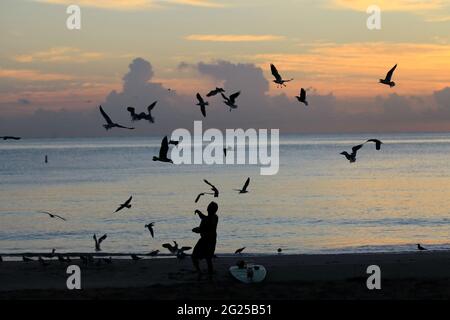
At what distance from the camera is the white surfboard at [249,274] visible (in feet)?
61.0

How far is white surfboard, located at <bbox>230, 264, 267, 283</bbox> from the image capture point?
18.6 meters

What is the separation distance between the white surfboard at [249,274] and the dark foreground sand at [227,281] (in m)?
0.17

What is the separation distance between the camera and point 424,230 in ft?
128

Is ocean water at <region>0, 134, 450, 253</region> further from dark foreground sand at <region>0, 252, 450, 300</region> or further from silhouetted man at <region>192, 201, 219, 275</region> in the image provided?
silhouetted man at <region>192, 201, 219, 275</region>

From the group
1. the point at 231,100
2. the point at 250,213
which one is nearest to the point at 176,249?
the point at 231,100

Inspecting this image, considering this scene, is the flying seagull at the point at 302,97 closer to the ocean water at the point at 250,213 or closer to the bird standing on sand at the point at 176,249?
the bird standing on sand at the point at 176,249

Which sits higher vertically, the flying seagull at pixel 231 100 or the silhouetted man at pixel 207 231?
the flying seagull at pixel 231 100

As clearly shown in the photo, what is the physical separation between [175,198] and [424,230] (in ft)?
82.2

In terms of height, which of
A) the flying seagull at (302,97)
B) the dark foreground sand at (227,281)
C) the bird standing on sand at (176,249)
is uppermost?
the flying seagull at (302,97)

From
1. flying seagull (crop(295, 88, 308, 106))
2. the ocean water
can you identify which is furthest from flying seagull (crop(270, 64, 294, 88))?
the ocean water

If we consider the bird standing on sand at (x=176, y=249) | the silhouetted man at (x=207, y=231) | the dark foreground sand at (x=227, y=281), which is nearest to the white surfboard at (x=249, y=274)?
the dark foreground sand at (x=227, y=281)
